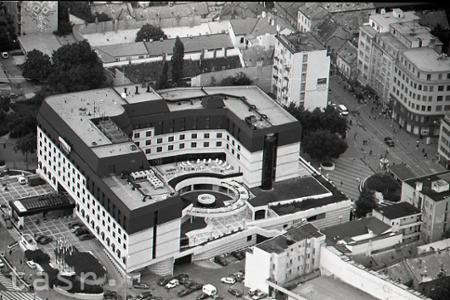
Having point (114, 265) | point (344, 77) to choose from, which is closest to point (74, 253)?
point (114, 265)

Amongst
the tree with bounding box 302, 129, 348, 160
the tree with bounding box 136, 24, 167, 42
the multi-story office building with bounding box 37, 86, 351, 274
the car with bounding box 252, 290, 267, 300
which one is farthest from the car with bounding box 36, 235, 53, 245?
the tree with bounding box 136, 24, 167, 42

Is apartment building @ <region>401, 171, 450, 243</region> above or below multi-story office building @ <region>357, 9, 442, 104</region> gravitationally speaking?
below

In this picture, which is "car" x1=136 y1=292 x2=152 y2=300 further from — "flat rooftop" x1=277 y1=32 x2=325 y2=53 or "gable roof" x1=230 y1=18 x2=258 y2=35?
"gable roof" x1=230 y1=18 x2=258 y2=35

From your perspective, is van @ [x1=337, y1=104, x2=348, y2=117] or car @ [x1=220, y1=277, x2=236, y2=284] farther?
van @ [x1=337, y1=104, x2=348, y2=117]

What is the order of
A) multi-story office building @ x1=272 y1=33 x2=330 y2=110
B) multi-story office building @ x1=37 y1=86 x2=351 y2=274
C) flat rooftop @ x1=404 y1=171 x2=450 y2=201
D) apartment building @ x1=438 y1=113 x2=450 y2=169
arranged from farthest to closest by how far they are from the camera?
multi-story office building @ x1=272 y1=33 x2=330 y2=110, apartment building @ x1=438 y1=113 x2=450 y2=169, flat rooftop @ x1=404 y1=171 x2=450 y2=201, multi-story office building @ x1=37 y1=86 x2=351 y2=274

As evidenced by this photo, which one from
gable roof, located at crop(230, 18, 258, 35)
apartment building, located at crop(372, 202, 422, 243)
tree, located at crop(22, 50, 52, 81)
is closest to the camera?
apartment building, located at crop(372, 202, 422, 243)

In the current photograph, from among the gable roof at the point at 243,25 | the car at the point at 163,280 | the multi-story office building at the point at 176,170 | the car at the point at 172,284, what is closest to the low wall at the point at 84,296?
the multi-story office building at the point at 176,170

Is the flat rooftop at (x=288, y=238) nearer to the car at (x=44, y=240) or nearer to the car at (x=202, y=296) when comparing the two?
the car at (x=202, y=296)
